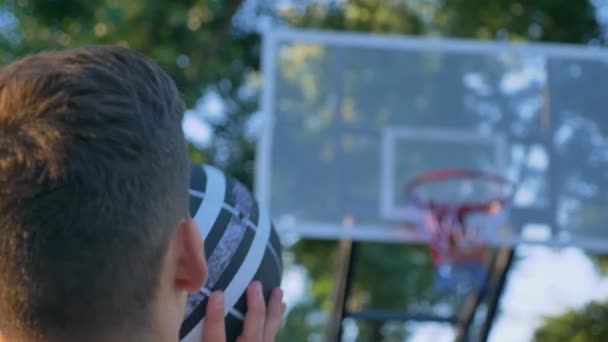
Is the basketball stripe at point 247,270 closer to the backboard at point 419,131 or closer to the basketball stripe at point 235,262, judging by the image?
the basketball stripe at point 235,262

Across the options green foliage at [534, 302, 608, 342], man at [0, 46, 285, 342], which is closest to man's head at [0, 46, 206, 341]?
man at [0, 46, 285, 342]

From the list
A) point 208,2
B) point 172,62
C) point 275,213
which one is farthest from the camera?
point 208,2

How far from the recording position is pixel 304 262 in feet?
40.0

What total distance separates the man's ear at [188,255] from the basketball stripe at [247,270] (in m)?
0.22

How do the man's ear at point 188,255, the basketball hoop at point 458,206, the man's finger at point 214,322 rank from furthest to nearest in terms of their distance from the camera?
the basketball hoop at point 458,206, the man's finger at point 214,322, the man's ear at point 188,255

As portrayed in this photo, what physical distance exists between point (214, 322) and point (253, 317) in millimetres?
86

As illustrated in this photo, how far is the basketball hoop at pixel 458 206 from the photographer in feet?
20.1

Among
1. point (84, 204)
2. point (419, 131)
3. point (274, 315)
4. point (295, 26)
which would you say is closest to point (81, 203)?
→ point (84, 204)

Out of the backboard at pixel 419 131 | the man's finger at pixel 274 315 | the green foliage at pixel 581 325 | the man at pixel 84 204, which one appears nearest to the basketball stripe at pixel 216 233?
the man's finger at pixel 274 315

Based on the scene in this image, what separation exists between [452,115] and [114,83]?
18.0 feet

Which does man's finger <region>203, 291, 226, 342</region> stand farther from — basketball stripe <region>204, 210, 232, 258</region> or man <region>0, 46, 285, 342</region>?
man <region>0, 46, 285, 342</region>

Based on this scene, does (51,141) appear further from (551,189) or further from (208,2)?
(208,2)

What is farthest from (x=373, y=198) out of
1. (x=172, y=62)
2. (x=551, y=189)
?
(x=172, y=62)

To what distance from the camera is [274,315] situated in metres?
1.50
